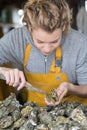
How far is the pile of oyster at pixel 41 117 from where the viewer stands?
1124 millimetres

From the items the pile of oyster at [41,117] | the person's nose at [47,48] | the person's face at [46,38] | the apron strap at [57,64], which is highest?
the person's face at [46,38]

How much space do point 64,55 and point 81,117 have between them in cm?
51

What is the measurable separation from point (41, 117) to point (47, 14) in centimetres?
46

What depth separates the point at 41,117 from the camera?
3.93 feet

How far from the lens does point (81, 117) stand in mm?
1164

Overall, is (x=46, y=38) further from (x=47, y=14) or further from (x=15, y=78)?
(x=15, y=78)

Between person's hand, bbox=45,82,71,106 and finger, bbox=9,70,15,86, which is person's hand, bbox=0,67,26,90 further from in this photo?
person's hand, bbox=45,82,71,106

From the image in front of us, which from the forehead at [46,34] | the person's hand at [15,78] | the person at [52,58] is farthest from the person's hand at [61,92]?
the forehead at [46,34]

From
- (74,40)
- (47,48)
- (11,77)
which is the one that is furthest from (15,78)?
(74,40)

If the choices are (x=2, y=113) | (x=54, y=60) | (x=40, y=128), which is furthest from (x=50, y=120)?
(x=54, y=60)

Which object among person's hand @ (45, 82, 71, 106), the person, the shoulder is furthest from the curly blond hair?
person's hand @ (45, 82, 71, 106)

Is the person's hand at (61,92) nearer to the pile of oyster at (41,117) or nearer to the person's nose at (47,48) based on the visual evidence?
the pile of oyster at (41,117)

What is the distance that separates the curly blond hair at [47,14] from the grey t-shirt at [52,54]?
181mm

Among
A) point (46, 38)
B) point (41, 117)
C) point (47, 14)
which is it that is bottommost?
point (41, 117)
